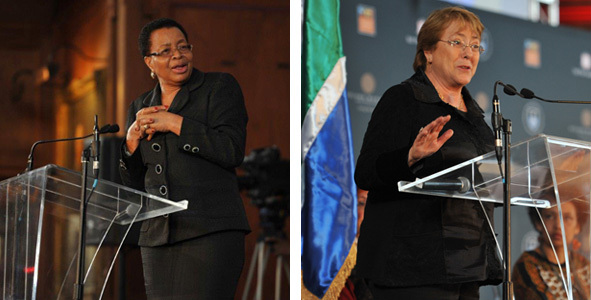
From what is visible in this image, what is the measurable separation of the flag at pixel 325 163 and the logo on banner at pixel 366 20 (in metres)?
0.19

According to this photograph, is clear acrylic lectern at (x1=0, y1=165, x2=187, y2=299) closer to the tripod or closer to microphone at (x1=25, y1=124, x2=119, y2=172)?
microphone at (x1=25, y1=124, x2=119, y2=172)

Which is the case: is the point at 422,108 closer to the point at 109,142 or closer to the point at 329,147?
the point at 329,147

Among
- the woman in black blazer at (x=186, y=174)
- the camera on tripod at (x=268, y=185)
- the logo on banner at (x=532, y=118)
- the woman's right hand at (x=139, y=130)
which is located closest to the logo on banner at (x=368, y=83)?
the camera on tripod at (x=268, y=185)

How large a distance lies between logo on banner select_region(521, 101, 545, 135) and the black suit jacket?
2090 millimetres

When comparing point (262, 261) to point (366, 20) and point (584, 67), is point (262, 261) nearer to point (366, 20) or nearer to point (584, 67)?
point (366, 20)

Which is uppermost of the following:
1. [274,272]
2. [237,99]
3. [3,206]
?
[237,99]

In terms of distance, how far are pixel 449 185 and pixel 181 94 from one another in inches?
45.0

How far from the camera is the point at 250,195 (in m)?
3.28

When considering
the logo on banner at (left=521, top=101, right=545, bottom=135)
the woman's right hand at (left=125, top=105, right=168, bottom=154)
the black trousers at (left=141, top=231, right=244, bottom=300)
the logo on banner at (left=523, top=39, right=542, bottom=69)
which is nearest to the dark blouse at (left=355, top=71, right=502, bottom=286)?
the black trousers at (left=141, top=231, right=244, bottom=300)

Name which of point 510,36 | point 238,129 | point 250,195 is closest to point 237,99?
point 238,129

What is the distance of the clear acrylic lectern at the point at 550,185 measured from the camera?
2434 millimetres

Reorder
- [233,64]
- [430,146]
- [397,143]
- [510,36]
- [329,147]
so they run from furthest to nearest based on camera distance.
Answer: [510,36], [329,147], [233,64], [397,143], [430,146]

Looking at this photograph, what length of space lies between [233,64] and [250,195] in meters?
0.57

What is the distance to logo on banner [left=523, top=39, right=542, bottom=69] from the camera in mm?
4617
